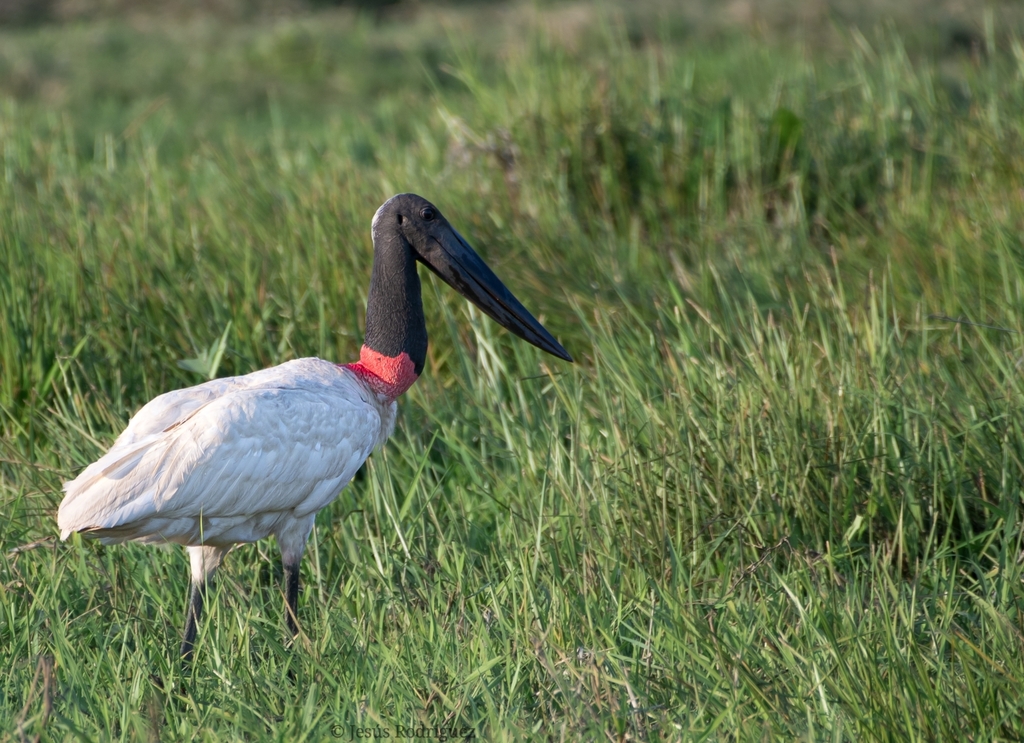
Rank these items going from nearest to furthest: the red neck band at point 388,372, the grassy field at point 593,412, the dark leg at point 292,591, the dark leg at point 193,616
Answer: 1. the grassy field at point 593,412
2. the dark leg at point 193,616
3. the dark leg at point 292,591
4. the red neck band at point 388,372

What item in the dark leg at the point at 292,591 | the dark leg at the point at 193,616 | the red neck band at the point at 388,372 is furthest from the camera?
the red neck band at the point at 388,372

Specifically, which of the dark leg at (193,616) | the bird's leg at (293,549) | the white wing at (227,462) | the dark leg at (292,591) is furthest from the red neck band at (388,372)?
the dark leg at (193,616)

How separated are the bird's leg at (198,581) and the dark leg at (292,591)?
174mm

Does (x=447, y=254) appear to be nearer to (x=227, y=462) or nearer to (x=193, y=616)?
(x=227, y=462)

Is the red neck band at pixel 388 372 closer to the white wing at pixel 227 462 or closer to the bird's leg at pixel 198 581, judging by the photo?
the white wing at pixel 227 462

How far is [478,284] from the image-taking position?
142 inches

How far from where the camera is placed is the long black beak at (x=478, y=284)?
3.54 m

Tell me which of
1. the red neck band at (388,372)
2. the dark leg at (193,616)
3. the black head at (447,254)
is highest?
the black head at (447,254)

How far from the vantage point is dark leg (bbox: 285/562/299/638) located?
118 inches

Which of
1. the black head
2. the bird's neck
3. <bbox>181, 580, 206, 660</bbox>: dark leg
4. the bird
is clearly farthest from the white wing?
the black head

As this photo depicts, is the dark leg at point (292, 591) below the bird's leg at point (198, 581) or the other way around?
below

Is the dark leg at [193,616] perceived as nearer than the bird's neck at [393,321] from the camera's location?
Yes

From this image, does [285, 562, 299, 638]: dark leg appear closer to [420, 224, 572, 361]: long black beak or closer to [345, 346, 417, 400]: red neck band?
[345, 346, 417, 400]: red neck band

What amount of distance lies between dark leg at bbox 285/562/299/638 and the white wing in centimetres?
12
